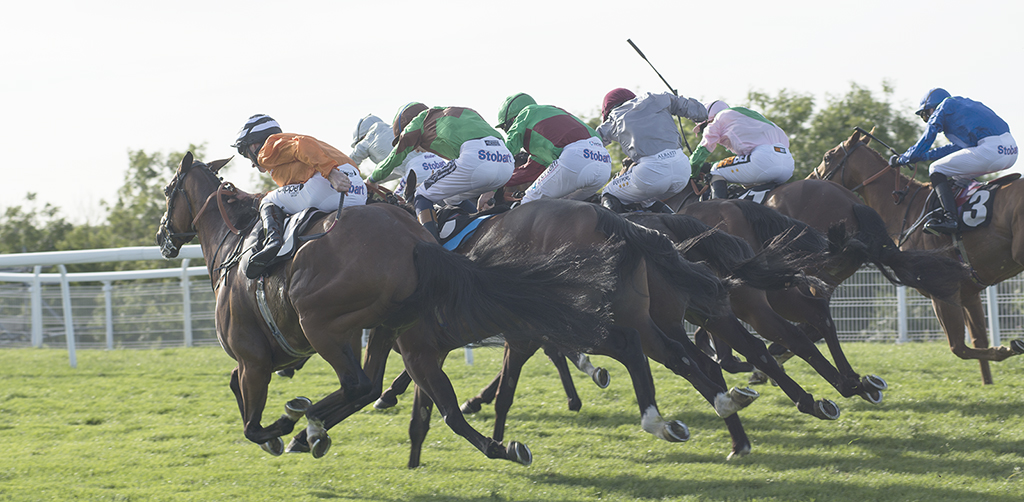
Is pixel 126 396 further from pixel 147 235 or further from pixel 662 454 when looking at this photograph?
pixel 147 235

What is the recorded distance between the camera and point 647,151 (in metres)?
6.48

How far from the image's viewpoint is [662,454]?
19.2 ft

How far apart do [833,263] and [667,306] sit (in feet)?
5.77

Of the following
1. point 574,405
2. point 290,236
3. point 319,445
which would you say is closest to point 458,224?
point 290,236

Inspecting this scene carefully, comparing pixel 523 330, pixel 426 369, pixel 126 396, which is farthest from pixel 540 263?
pixel 126 396

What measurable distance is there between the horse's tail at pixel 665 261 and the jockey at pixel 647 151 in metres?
1.26

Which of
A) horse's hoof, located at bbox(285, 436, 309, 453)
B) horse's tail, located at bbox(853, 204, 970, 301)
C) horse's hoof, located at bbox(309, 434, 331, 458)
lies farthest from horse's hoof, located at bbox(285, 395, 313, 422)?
horse's tail, located at bbox(853, 204, 970, 301)

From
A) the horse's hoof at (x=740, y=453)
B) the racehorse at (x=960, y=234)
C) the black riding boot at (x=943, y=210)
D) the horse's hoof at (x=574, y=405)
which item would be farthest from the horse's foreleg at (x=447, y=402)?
the black riding boot at (x=943, y=210)

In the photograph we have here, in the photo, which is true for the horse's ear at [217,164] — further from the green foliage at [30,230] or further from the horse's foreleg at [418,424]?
the green foliage at [30,230]

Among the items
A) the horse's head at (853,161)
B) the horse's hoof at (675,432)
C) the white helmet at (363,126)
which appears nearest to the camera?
the horse's hoof at (675,432)

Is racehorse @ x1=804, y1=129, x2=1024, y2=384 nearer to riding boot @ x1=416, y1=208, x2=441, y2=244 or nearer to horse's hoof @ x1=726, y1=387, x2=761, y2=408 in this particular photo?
horse's hoof @ x1=726, y1=387, x2=761, y2=408

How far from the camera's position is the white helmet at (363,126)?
362 inches

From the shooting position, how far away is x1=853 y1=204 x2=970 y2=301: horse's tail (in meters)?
6.32

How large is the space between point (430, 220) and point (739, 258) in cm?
196
